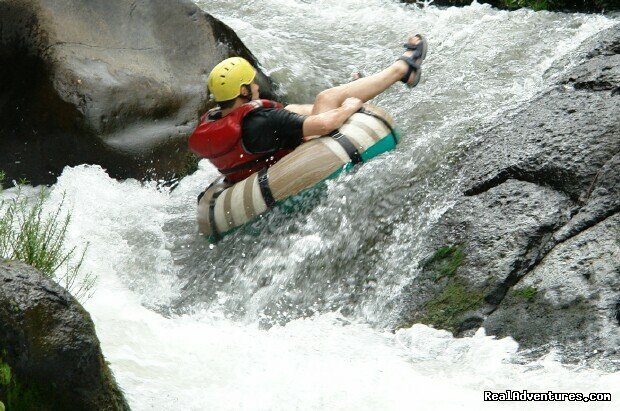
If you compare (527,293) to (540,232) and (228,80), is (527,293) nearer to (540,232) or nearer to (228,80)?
(540,232)

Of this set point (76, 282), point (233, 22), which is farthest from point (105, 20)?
point (76, 282)

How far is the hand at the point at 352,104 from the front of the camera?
6492 mm

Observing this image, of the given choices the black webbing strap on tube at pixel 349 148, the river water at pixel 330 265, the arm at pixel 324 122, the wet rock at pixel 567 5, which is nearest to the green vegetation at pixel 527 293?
the river water at pixel 330 265

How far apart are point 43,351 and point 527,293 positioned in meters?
2.55

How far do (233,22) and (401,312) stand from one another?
17.0 feet

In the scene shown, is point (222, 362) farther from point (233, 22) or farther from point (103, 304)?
point (233, 22)

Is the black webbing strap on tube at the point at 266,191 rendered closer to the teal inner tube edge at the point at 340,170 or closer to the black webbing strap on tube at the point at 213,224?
the teal inner tube edge at the point at 340,170

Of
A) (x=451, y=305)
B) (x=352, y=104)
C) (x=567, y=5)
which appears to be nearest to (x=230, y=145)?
(x=352, y=104)

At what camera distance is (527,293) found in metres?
4.95

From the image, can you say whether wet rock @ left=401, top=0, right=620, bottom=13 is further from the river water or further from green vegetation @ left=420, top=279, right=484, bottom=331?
green vegetation @ left=420, top=279, right=484, bottom=331

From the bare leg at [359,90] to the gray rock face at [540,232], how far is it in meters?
0.82

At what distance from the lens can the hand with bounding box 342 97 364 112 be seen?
256 inches

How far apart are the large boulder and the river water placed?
0.23 m

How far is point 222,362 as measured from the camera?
4719mm
